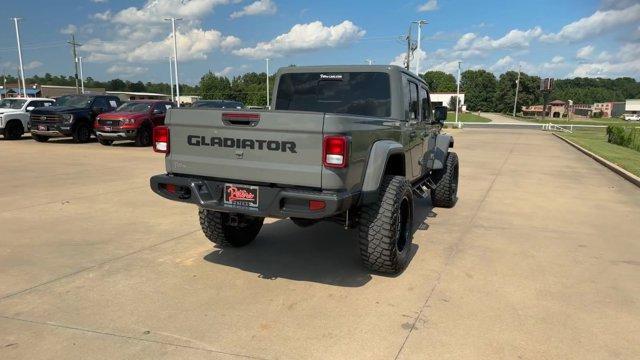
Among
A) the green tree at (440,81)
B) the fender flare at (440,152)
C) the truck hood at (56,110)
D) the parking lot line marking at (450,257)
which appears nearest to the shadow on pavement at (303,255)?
the parking lot line marking at (450,257)

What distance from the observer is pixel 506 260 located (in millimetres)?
4988

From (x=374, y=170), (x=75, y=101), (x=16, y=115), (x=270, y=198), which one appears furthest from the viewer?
(x=16, y=115)

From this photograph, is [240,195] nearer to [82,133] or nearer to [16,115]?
[82,133]

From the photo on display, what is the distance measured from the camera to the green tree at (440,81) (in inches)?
5960

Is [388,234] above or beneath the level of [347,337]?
above

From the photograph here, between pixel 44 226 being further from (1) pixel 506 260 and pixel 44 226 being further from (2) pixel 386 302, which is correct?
(1) pixel 506 260

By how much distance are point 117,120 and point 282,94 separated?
41.9ft

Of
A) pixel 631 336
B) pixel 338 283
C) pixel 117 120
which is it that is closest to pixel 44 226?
pixel 338 283

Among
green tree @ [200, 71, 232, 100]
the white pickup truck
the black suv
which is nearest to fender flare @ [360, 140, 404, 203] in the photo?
the black suv

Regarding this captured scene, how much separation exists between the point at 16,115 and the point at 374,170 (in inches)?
778

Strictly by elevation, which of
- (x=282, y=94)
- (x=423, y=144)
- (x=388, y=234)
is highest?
(x=282, y=94)

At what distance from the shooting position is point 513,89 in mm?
113438

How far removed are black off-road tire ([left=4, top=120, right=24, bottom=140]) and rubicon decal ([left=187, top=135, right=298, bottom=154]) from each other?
18.6 metres

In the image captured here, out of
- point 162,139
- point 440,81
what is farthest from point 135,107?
point 440,81
